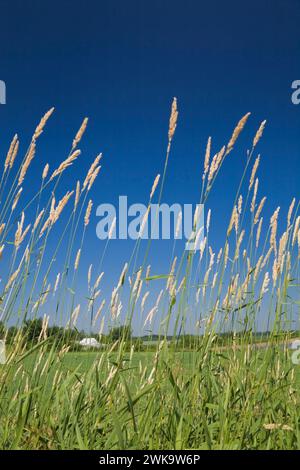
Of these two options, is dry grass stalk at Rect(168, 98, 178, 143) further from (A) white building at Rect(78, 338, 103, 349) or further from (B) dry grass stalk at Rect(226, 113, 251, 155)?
(A) white building at Rect(78, 338, 103, 349)

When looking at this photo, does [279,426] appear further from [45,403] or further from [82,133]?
[82,133]

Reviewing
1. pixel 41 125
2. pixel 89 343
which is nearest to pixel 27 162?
pixel 41 125

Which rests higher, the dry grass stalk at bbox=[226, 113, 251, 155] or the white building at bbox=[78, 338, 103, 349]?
the dry grass stalk at bbox=[226, 113, 251, 155]

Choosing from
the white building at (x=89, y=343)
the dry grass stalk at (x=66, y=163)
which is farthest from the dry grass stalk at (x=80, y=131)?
the white building at (x=89, y=343)

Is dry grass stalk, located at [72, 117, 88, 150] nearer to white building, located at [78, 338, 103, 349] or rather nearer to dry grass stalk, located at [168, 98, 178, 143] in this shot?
dry grass stalk, located at [168, 98, 178, 143]

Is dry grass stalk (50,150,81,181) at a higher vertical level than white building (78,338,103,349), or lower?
higher

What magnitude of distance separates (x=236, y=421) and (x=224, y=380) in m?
0.49

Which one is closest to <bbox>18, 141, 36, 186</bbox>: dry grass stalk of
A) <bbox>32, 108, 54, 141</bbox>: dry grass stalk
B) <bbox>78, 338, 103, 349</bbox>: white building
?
<bbox>32, 108, 54, 141</bbox>: dry grass stalk

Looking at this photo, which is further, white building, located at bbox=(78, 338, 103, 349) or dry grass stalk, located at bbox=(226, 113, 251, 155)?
white building, located at bbox=(78, 338, 103, 349)

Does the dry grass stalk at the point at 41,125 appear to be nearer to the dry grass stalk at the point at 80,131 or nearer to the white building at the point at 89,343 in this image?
the dry grass stalk at the point at 80,131

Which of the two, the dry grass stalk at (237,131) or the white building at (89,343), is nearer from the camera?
the dry grass stalk at (237,131)

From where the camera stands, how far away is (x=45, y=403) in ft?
7.00

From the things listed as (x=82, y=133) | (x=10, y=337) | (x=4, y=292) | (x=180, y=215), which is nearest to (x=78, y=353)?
(x=10, y=337)

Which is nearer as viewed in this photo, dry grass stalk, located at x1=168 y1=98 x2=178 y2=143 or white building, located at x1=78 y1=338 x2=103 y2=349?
dry grass stalk, located at x1=168 y1=98 x2=178 y2=143
